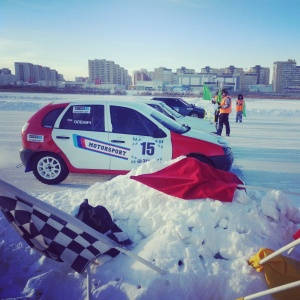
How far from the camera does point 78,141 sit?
5.29 metres

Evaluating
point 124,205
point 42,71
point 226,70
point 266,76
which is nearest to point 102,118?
point 124,205

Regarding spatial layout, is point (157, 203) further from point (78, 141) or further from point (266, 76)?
point (266, 76)

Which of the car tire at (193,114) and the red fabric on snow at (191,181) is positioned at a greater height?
the red fabric on snow at (191,181)

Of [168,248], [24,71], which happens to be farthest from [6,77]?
[168,248]

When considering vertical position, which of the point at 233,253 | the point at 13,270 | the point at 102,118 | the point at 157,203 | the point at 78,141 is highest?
the point at 102,118

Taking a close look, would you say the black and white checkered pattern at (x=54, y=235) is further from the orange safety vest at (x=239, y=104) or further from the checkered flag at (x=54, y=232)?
the orange safety vest at (x=239, y=104)

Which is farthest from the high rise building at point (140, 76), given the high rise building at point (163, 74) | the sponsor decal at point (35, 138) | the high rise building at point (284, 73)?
the sponsor decal at point (35, 138)

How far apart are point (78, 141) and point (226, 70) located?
174 meters

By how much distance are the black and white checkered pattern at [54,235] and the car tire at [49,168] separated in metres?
2.92

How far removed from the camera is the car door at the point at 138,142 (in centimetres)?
521

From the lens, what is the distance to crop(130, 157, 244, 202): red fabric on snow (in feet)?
11.2

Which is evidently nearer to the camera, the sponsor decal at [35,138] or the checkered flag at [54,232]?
the checkered flag at [54,232]

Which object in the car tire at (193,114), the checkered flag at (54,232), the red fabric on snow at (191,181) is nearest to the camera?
the checkered flag at (54,232)

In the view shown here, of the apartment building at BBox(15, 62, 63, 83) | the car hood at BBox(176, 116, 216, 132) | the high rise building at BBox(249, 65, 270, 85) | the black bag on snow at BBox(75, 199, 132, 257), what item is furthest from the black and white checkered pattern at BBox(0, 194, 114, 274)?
the high rise building at BBox(249, 65, 270, 85)
